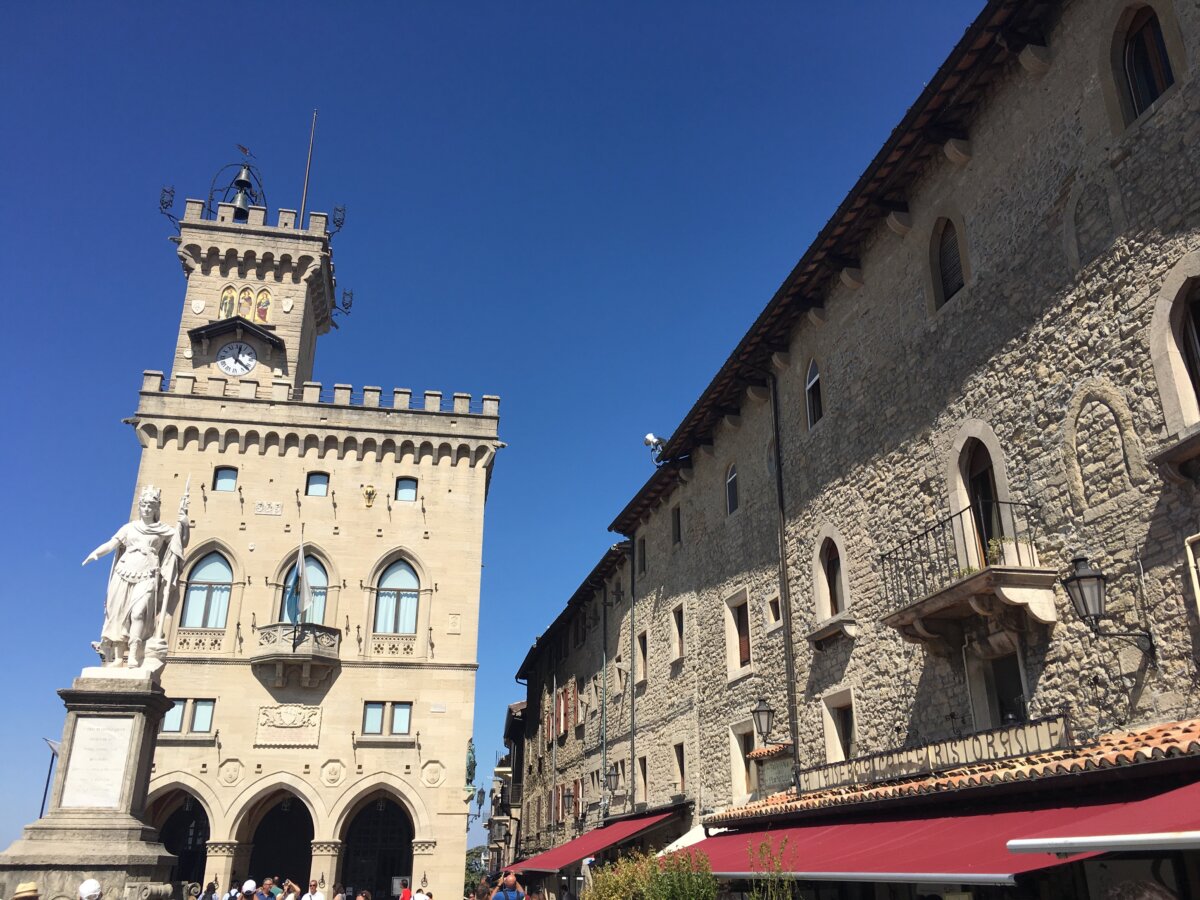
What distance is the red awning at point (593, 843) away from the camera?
2061 cm

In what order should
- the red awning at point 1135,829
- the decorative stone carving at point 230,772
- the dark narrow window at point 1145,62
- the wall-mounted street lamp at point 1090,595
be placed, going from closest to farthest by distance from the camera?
1. the red awning at point 1135,829
2. the wall-mounted street lamp at point 1090,595
3. the dark narrow window at point 1145,62
4. the decorative stone carving at point 230,772

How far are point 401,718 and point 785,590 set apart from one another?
15.6m

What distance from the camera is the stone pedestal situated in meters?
10.0

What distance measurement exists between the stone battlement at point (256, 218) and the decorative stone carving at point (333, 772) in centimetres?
1944

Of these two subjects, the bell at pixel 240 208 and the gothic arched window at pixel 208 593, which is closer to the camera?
the gothic arched window at pixel 208 593

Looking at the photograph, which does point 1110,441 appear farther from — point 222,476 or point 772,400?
point 222,476

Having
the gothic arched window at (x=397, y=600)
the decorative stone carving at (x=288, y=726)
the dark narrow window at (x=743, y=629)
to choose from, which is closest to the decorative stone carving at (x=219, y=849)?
the decorative stone carving at (x=288, y=726)

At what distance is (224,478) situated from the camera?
29.6 metres

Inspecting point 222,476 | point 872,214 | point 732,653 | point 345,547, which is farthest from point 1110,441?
point 222,476

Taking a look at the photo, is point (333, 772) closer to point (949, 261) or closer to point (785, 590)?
point (785, 590)

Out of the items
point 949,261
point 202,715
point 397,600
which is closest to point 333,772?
point 202,715

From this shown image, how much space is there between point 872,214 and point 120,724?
12608 mm

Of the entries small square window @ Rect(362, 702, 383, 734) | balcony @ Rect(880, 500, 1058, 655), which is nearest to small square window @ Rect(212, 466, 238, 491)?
small square window @ Rect(362, 702, 383, 734)

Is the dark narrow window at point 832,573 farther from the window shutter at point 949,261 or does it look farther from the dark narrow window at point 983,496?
the window shutter at point 949,261
